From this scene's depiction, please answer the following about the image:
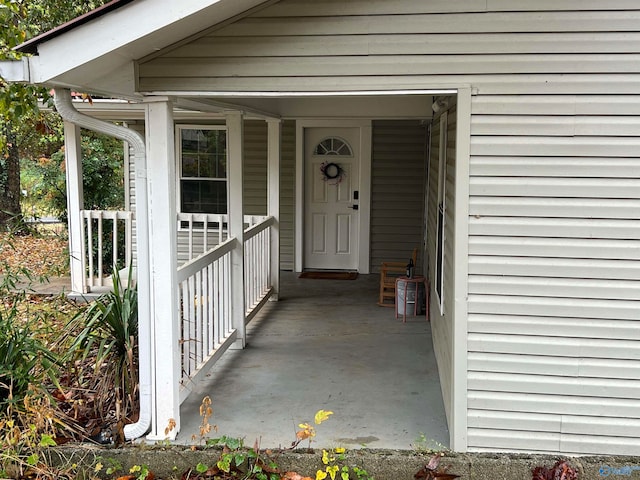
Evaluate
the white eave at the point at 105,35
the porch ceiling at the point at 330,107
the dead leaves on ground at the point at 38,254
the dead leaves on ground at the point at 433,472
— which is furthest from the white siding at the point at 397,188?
the white eave at the point at 105,35

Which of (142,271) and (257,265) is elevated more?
(142,271)

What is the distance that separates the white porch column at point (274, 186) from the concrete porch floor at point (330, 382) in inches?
20.9

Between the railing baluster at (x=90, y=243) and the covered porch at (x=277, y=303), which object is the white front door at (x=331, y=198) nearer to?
the covered porch at (x=277, y=303)

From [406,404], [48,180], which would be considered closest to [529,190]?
[406,404]

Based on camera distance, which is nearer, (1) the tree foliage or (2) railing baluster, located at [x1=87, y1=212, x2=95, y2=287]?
(2) railing baluster, located at [x1=87, y1=212, x2=95, y2=287]

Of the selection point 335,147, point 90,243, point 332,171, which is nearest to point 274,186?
point 332,171

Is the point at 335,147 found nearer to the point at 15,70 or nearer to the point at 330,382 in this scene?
the point at 330,382

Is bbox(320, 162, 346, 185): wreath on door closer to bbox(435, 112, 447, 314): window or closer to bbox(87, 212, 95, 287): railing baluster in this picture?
bbox(87, 212, 95, 287): railing baluster

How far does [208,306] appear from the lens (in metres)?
5.44

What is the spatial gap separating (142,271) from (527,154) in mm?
2468

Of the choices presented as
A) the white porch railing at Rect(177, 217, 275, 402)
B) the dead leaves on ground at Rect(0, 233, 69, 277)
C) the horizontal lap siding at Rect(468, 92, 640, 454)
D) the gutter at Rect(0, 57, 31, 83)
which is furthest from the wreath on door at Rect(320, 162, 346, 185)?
the gutter at Rect(0, 57, 31, 83)

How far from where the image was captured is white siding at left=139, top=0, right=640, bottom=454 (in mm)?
3645

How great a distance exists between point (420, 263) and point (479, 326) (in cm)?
576

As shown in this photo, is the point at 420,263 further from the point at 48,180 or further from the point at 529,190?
the point at 48,180
